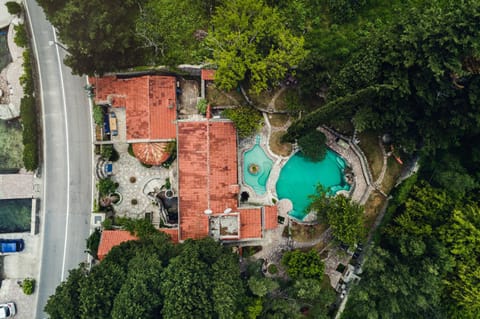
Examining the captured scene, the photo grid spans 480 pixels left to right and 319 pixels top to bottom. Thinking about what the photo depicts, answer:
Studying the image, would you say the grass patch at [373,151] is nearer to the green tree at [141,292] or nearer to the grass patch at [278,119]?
the grass patch at [278,119]

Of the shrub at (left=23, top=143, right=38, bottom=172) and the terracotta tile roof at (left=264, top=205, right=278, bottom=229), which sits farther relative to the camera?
the shrub at (left=23, top=143, right=38, bottom=172)

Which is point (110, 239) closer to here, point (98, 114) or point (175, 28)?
point (98, 114)

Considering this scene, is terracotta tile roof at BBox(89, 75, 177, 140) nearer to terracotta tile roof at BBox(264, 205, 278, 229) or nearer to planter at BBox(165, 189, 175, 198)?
planter at BBox(165, 189, 175, 198)

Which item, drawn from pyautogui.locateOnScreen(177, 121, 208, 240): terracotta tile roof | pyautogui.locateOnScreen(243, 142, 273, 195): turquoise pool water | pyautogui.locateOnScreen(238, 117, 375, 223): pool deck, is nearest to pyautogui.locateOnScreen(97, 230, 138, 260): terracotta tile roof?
pyautogui.locateOnScreen(177, 121, 208, 240): terracotta tile roof

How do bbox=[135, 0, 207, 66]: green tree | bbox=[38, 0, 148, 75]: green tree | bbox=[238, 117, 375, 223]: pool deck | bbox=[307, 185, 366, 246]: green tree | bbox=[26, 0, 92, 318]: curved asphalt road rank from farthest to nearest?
bbox=[26, 0, 92, 318]: curved asphalt road < bbox=[238, 117, 375, 223]: pool deck < bbox=[135, 0, 207, 66]: green tree < bbox=[307, 185, 366, 246]: green tree < bbox=[38, 0, 148, 75]: green tree

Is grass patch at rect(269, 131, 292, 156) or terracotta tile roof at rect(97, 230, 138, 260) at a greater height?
grass patch at rect(269, 131, 292, 156)

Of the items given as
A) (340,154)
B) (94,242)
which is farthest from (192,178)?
(340,154)

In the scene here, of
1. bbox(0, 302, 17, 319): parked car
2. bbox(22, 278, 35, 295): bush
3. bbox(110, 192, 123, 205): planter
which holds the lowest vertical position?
bbox(0, 302, 17, 319): parked car
